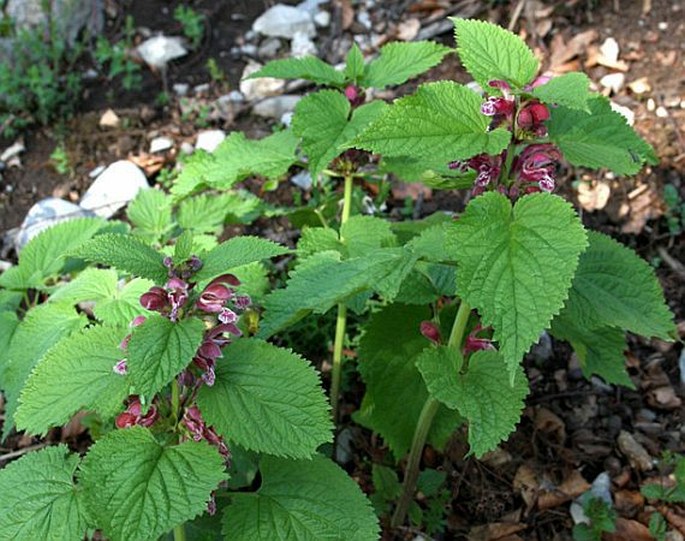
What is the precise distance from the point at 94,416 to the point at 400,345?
1.22 metres

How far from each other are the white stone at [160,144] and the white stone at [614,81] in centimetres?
234

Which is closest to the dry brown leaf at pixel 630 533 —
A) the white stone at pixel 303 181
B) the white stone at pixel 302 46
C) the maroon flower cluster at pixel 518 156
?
the maroon flower cluster at pixel 518 156

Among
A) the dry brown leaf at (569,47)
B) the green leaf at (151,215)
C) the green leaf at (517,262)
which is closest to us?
the green leaf at (517,262)

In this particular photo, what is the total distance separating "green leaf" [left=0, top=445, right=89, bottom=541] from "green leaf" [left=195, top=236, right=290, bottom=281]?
63cm

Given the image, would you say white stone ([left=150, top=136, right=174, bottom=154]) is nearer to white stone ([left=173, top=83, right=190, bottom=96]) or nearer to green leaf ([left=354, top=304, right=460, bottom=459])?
white stone ([left=173, top=83, right=190, bottom=96])

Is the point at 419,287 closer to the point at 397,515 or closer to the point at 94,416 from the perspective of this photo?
the point at 397,515

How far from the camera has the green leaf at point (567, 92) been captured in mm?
1884

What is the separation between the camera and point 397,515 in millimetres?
2811

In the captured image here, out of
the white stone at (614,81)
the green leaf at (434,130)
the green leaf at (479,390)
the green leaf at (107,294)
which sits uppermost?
the green leaf at (434,130)

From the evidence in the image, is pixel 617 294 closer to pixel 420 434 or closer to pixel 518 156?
pixel 518 156

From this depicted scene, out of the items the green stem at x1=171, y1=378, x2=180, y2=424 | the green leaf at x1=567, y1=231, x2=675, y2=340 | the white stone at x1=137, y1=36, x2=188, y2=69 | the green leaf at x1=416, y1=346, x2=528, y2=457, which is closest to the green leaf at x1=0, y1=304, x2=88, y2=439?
the green stem at x1=171, y1=378, x2=180, y2=424

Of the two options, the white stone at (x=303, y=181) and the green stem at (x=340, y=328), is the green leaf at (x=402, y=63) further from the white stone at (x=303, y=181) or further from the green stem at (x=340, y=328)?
the white stone at (x=303, y=181)

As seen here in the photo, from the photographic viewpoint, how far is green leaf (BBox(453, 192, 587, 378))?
1.75m

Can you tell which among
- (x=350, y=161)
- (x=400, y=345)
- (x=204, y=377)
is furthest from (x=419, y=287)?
(x=204, y=377)
